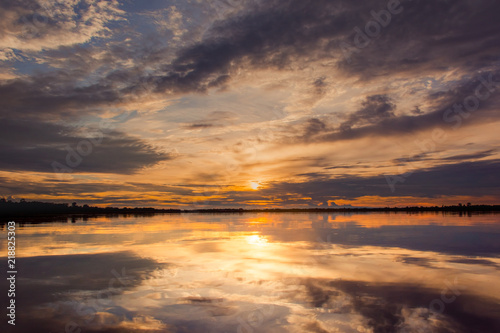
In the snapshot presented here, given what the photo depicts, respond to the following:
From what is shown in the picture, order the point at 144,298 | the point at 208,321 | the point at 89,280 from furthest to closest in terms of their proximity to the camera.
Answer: the point at 89,280 → the point at 144,298 → the point at 208,321

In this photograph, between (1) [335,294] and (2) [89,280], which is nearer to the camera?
(1) [335,294]

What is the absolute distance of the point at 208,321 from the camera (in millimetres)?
9938

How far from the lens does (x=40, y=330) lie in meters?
9.44

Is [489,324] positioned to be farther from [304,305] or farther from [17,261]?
[17,261]

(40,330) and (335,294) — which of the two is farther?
(335,294)

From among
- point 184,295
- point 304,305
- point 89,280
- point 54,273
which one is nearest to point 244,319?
point 304,305

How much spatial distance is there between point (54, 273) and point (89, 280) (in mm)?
3011

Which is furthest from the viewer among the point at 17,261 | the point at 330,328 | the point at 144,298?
the point at 17,261

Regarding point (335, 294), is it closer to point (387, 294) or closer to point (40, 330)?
point (387, 294)

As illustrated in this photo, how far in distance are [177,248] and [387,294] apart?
17278 mm

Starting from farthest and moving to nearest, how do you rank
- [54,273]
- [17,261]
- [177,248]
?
[177,248]
[17,261]
[54,273]

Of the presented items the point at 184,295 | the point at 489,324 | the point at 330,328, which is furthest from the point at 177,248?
the point at 489,324

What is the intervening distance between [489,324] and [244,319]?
7.09 metres

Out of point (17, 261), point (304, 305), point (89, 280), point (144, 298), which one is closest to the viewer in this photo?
point (304, 305)
